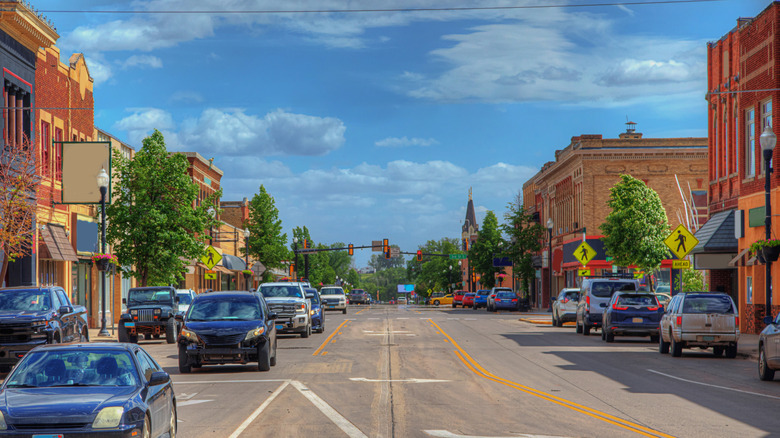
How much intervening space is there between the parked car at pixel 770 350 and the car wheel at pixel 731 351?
6193 millimetres

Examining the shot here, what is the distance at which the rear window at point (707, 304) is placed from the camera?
24938 mm

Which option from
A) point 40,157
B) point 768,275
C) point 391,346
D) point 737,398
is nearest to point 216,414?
point 737,398

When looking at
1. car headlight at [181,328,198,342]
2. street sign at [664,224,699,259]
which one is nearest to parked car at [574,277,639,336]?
street sign at [664,224,699,259]

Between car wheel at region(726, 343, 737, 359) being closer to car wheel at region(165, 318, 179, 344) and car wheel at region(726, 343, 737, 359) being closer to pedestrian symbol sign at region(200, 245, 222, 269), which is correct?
car wheel at region(165, 318, 179, 344)

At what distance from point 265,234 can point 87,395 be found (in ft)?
269

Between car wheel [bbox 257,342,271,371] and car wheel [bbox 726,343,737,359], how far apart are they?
12558 mm

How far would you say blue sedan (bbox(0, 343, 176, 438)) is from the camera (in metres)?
8.67

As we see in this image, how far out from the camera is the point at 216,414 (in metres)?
13.8

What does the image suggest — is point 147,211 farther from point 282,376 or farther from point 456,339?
point 282,376

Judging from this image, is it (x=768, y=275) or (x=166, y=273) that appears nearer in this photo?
(x=768, y=275)

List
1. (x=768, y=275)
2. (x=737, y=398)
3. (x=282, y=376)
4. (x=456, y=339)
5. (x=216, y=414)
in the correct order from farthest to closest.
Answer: (x=456, y=339)
(x=768, y=275)
(x=282, y=376)
(x=737, y=398)
(x=216, y=414)

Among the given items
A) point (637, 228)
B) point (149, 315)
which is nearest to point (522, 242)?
point (637, 228)

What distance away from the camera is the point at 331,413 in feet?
45.2

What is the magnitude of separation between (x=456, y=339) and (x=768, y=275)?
10784 millimetres
